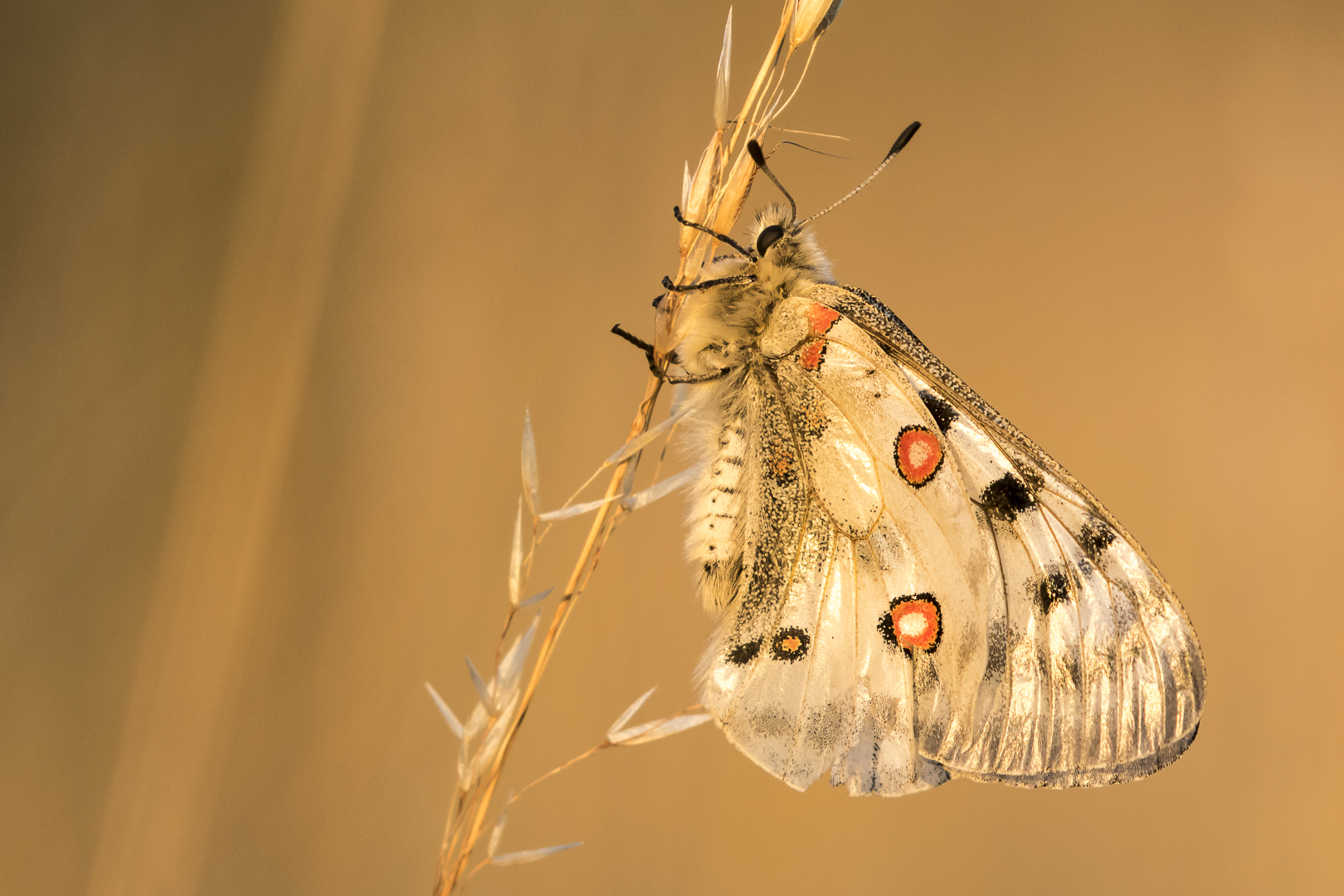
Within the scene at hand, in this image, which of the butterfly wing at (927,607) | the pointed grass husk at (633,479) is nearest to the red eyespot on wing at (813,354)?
the butterfly wing at (927,607)

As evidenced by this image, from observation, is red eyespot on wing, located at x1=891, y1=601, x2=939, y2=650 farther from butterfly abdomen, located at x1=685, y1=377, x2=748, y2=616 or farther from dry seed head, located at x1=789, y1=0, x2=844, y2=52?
dry seed head, located at x1=789, y1=0, x2=844, y2=52

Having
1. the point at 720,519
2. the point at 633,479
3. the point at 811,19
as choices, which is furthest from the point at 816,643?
the point at 811,19

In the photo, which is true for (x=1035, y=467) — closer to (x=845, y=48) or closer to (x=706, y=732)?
(x=706, y=732)

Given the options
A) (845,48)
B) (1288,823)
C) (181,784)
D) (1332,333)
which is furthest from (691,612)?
(1332,333)

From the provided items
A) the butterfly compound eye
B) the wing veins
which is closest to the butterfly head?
the butterfly compound eye

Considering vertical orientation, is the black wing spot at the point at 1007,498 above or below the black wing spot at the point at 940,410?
A: below

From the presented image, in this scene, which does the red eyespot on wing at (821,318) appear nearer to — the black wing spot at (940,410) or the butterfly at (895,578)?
the butterfly at (895,578)

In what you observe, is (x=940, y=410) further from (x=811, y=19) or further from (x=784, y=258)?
(x=811, y=19)
